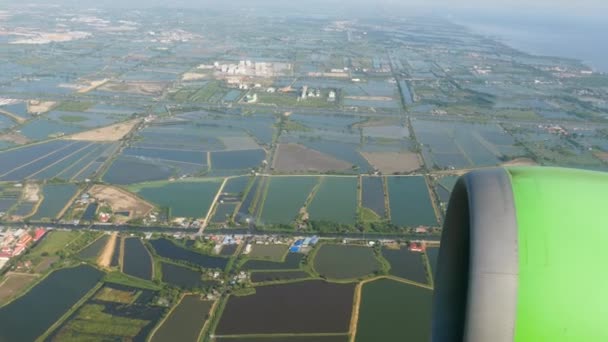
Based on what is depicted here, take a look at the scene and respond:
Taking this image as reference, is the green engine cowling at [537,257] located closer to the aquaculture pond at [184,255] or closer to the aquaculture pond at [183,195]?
the aquaculture pond at [184,255]

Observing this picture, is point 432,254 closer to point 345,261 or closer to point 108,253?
point 345,261

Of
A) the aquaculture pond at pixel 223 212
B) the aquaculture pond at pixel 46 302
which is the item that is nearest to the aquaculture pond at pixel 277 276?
the aquaculture pond at pixel 223 212

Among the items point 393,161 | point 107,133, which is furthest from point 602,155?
point 107,133

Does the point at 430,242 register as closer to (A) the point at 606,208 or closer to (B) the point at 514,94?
(A) the point at 606,208

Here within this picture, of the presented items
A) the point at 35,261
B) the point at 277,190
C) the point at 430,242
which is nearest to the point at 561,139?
the point at 430,242

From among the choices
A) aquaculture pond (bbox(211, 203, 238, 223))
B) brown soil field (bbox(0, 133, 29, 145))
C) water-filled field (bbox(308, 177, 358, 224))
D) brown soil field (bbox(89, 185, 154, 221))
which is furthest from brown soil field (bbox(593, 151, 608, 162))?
brown soil field (bbox(0, 133, 29, 145))

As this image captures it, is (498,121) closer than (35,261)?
No

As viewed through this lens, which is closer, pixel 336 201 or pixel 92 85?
pixel 336 201
